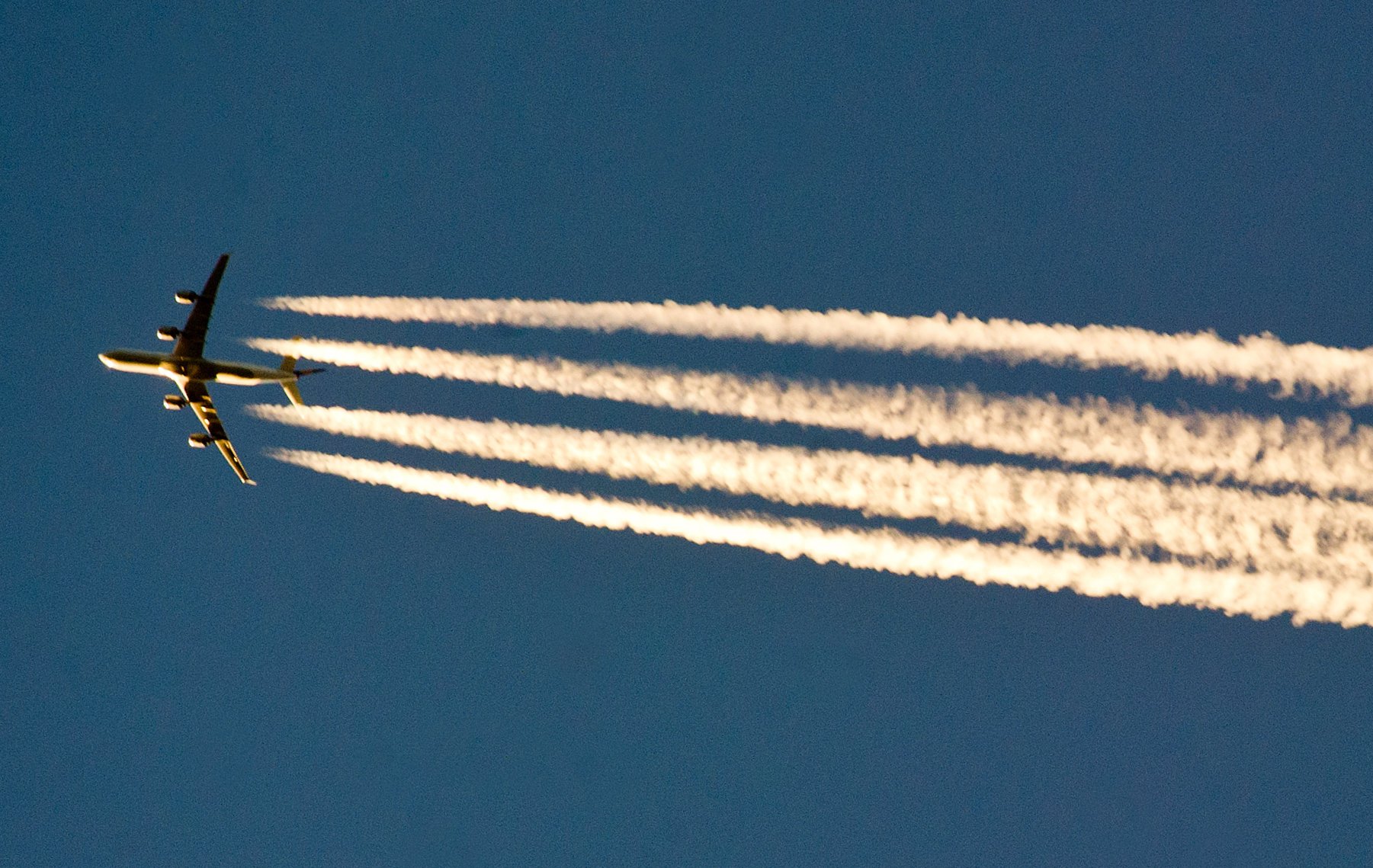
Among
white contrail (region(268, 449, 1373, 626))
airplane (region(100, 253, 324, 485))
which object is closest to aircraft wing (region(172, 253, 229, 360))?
airplane (region(100, 253, 324, 485))

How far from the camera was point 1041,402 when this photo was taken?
4512 cm

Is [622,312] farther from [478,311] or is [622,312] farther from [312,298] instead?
[312,298]

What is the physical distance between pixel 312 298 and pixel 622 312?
13598 millimetres

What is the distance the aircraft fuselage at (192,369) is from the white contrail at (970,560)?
1133 centimetres

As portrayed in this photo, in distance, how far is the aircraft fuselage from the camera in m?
58.1

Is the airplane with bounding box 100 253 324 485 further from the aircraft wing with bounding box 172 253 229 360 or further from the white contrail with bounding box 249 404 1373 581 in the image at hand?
the white contrail with bounding box 249 404 1373 581

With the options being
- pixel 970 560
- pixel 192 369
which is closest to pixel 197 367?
pixel 192 369

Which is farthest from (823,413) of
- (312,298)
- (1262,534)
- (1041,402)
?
(312,298)

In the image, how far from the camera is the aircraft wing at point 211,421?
2400 inches

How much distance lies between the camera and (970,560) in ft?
150

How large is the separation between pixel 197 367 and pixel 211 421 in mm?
4948

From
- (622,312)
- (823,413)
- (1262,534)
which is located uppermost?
(622,312)

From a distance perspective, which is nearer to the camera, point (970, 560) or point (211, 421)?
point (970, 560)

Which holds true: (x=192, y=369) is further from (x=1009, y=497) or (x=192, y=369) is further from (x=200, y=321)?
(x=1009, y=497)
